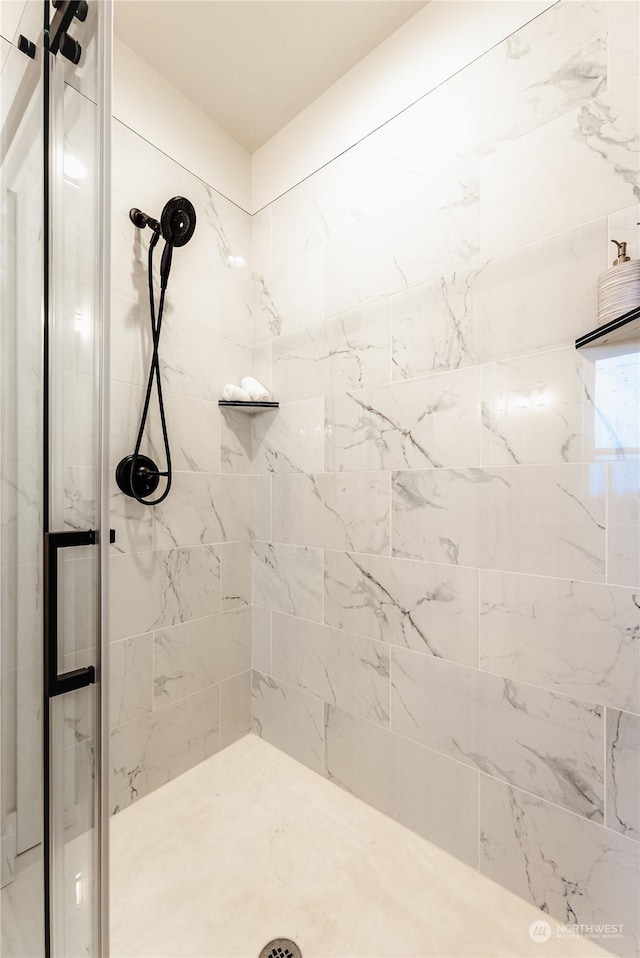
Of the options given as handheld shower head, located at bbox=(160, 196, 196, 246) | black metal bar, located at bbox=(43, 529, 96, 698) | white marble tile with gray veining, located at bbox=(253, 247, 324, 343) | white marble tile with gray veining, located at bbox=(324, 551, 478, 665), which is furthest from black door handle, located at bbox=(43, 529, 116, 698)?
white marble tile with gray veining, located at bbox=(253, 247, 324, 343)

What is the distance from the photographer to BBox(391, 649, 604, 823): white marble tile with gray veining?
104 centimetres

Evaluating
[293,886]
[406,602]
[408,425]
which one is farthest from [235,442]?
[293,886]

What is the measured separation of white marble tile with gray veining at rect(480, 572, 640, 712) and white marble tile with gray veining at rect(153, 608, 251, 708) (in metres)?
1.00

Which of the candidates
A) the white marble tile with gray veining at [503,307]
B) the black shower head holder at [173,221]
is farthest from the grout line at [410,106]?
the black shower head holder at [173,221]

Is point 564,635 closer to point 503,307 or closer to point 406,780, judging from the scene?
point 406,780

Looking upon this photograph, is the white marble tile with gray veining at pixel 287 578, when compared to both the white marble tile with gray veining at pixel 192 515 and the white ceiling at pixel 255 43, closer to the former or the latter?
the white marble tile with gray veining at pixel 192 515

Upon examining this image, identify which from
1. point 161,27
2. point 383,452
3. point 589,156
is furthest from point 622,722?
point 161,27

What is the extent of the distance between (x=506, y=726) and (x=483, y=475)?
26.7 inches

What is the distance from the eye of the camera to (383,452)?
1426 mm

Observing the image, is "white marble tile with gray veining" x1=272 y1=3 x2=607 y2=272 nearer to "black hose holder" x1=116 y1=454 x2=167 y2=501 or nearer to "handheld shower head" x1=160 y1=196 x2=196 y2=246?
"handheld shower head" x1=160 y1=196 x2=196 y2=246

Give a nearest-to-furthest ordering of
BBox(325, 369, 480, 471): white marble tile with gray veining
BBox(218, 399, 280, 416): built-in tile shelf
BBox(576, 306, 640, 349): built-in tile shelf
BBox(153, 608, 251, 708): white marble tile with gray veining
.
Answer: BBox(576, 306, 640, 349): built-in tile shelf < BBox(325, 369, 480, 471): white marble tile with gray veining < BBox(153, 608, 251, 708): white marble tile with gray veining < BBox(218, 399, 280, 416): built-in tile shelf

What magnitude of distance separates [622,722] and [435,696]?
0.47 m

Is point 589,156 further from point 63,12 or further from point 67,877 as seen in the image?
point 67,877

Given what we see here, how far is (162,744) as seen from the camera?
1521 mm
